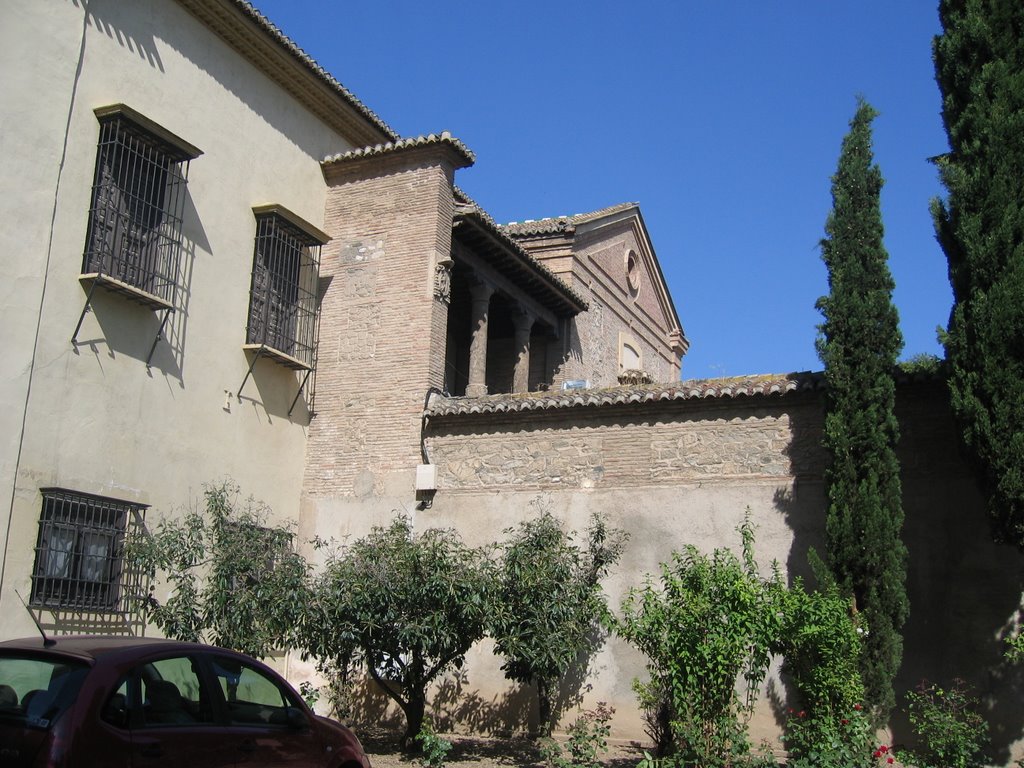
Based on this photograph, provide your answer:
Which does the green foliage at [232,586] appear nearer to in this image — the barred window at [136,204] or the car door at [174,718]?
the barred window at [136,204]

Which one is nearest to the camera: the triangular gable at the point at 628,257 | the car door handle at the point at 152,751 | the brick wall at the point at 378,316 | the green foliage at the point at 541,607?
the car door handle at the point at 152,751

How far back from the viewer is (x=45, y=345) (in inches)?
422

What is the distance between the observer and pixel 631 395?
42.5 ft

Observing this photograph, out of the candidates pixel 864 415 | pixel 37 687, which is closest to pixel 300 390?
pixel 864 415

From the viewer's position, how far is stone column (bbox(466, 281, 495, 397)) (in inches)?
655

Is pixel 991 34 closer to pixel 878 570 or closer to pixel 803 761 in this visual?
pixel 878 570

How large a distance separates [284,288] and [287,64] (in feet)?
10.6

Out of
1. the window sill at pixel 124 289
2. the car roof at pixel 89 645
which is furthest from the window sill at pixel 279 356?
the car roof at pixel 89 645

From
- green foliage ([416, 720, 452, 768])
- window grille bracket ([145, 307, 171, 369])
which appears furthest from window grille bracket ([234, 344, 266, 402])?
green foliage ([416, 720, 452, 768])

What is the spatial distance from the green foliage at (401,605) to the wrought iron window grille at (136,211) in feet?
12.7

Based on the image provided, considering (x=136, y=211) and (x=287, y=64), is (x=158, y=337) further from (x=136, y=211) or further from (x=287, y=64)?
(x=287, y=64)

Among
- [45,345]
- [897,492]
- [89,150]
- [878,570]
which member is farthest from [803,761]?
[89,150]

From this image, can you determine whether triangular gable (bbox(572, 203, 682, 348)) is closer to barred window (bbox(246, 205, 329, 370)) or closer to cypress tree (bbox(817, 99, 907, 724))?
barred window (bbox(246, 205, 329, 370))

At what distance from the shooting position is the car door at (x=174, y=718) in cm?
536
